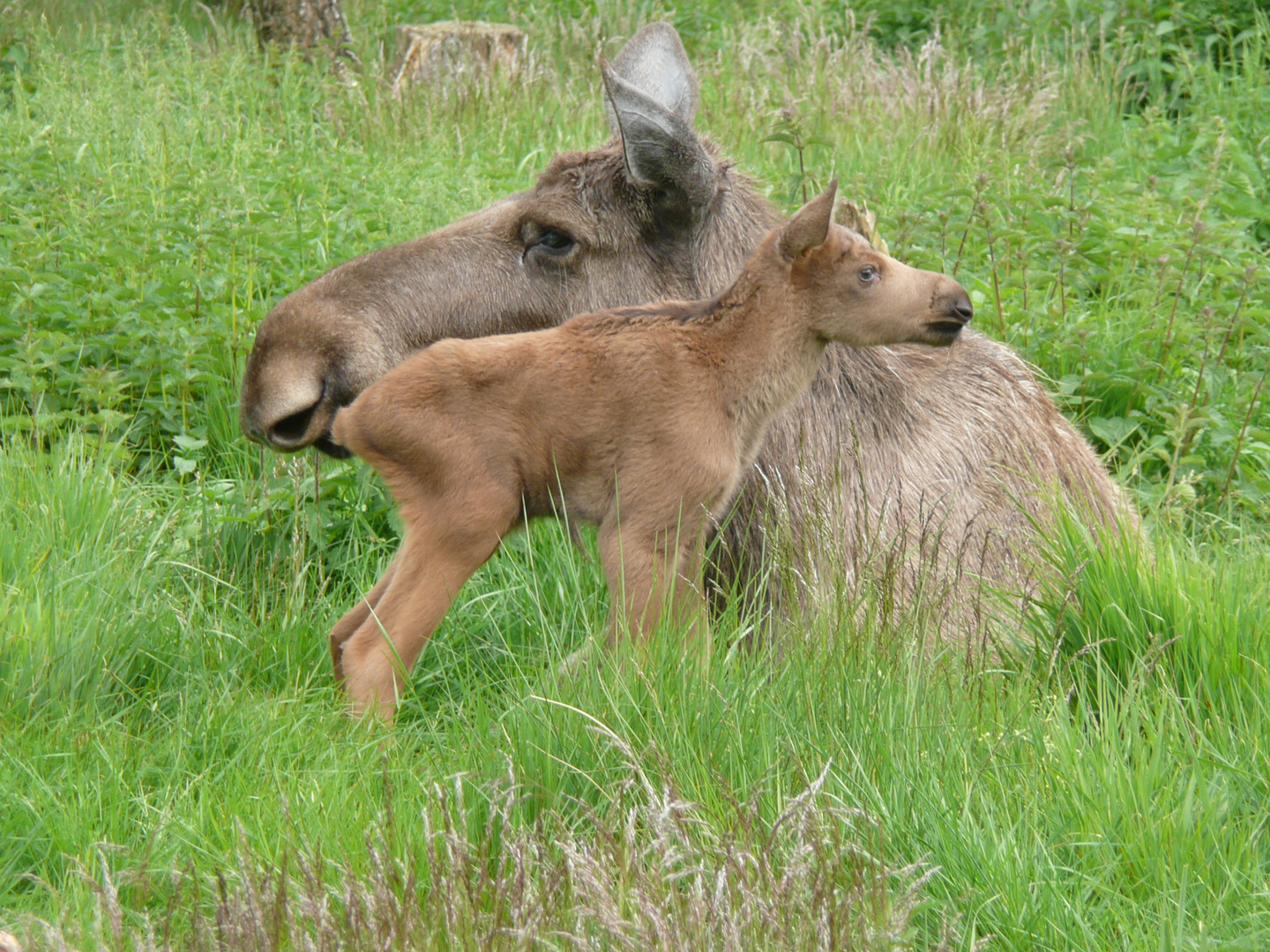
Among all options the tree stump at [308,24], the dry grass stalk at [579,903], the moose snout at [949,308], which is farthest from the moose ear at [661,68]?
the tree stump at [308,24]

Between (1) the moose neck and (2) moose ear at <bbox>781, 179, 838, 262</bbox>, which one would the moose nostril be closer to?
(1) the moose neck

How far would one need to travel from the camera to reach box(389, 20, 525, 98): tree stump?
Answer: 1127cm

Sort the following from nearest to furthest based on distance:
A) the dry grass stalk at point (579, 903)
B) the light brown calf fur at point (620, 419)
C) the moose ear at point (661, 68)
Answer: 1. the dry grass stalk at point (579, 903)
2. the light brown calf fur at point (620, 419)
3. the moose ear at point (661, 68)

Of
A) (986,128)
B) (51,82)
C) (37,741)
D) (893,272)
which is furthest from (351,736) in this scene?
(986,128)

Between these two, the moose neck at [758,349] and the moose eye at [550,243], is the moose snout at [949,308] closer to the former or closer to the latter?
the moose neck at [758,349]

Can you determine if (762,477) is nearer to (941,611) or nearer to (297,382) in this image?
(941,611)

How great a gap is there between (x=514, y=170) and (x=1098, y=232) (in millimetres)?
3274

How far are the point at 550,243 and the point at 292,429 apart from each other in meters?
0.99

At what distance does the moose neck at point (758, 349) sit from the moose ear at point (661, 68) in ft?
4.31

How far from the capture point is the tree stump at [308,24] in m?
11.5

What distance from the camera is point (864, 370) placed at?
4555 millimetres

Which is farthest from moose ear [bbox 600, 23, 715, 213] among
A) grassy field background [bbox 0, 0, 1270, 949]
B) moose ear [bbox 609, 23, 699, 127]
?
grassy field background [bbox 0, 0, 1270, 949]

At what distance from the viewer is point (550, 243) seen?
439 cm

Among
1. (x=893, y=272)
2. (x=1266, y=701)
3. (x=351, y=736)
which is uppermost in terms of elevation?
(x=893, y=272)
